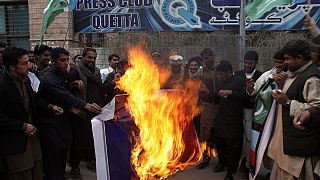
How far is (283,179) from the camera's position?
3549mm

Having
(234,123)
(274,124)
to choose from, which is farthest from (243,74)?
(274,124)

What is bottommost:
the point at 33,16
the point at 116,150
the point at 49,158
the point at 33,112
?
the point at 49,158

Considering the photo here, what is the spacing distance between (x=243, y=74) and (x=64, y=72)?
8.77ft

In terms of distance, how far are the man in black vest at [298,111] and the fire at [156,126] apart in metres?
0.95

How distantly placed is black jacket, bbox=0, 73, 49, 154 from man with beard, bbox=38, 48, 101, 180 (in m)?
0.53

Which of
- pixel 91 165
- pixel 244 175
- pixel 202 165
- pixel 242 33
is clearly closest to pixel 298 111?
pixel 244 175

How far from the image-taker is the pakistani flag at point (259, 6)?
7.68 meters

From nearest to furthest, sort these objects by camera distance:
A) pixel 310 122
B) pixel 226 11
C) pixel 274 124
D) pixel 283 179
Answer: pixel 310 122
pixel 283 179
pixel 274 124
pixel 226 11

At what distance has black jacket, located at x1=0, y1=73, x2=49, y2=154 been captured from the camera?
3.93m

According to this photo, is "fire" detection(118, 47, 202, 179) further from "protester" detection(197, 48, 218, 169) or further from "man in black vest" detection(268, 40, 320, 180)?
"protester" detection(197, 48, 218, 169)

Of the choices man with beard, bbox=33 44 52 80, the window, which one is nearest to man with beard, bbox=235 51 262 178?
man with beard, bbox=33 44 52 80

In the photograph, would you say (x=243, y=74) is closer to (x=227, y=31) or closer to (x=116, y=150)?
(x=116, y=150)

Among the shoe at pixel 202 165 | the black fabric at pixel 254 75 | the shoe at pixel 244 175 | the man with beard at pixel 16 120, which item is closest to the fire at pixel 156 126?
the man with beard at pixel 16 120

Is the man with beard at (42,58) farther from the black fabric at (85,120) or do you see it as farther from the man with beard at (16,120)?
the man with beard at (16,120)
